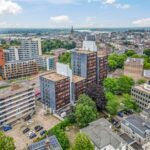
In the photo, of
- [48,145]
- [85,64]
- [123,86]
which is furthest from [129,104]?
[48,145]

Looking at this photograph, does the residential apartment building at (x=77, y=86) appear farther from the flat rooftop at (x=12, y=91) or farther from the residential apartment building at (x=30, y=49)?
the residential apartment building at (x=30, y=49)

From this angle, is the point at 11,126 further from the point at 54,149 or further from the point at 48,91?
the point at 54,149

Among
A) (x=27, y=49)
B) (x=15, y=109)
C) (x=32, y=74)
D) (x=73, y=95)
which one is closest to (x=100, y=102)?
(x=73, y=95)

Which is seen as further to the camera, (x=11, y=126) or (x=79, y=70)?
(x=79, y=70)

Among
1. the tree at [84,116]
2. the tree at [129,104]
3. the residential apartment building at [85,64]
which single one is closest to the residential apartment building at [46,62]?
the residential apartment building at [85,64]

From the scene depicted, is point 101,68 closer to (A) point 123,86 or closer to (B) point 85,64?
(B) point 85,64

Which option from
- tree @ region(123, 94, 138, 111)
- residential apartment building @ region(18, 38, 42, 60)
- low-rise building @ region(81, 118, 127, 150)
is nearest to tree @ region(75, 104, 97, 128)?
low-rise building @ region(81, 118, 127, 150)
